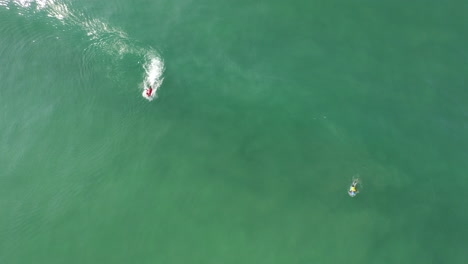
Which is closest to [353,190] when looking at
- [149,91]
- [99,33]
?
[149,91]

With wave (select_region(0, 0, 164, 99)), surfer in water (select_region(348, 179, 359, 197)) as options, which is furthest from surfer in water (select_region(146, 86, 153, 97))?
surfer in water (select_region(348, 179, 359, 197))

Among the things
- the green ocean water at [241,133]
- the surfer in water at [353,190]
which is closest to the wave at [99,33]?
the green ocean water at [241,133]

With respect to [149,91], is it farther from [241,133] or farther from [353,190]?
[353,190]

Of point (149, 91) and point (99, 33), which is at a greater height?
point (99, 33)

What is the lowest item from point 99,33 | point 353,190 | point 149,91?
point 353,190

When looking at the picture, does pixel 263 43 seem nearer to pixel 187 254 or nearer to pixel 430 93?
pixel 430 93
